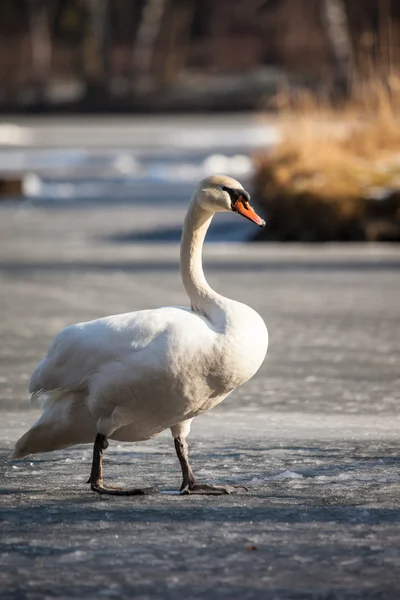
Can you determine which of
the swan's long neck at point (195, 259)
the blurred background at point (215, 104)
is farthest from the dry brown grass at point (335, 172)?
the swan's long neck at point (195, 259)

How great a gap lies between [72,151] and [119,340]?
30.6 metres

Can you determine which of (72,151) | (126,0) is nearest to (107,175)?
(72,151)

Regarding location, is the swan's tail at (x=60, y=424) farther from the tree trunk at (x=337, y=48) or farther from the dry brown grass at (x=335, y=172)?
the tree trunk at (x=337, y=48)

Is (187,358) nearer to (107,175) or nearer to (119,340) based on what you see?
(119,340)

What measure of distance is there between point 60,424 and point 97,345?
1.24ft

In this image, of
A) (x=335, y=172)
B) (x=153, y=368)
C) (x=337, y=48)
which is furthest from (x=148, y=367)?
(x=337, y=48)

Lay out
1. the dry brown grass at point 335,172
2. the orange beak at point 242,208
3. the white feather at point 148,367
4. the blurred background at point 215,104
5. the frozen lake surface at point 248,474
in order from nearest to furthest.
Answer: the frozen lake surface at point 248,474 < the white feather at point 148,367 < the orange beak at point 242,208 < the dry brown grass at point 335,172 < the blurred background at point 215,104

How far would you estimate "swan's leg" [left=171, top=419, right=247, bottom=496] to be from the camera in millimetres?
5504

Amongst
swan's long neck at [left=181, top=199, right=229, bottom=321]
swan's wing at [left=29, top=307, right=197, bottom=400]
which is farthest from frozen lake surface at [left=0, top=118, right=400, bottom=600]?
swan's long neck at [left=181, top=199, right=229, bottom=321]

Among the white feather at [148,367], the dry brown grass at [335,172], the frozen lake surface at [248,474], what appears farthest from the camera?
the dry brown grass at [335,172]

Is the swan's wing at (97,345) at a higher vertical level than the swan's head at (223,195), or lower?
lower

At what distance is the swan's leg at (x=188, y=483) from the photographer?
217 inches

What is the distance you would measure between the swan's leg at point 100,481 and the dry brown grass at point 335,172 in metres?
10.3

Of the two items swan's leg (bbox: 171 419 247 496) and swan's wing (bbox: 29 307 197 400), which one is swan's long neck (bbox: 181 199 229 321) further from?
swan's leg (bbox: 171 419 247 496)
